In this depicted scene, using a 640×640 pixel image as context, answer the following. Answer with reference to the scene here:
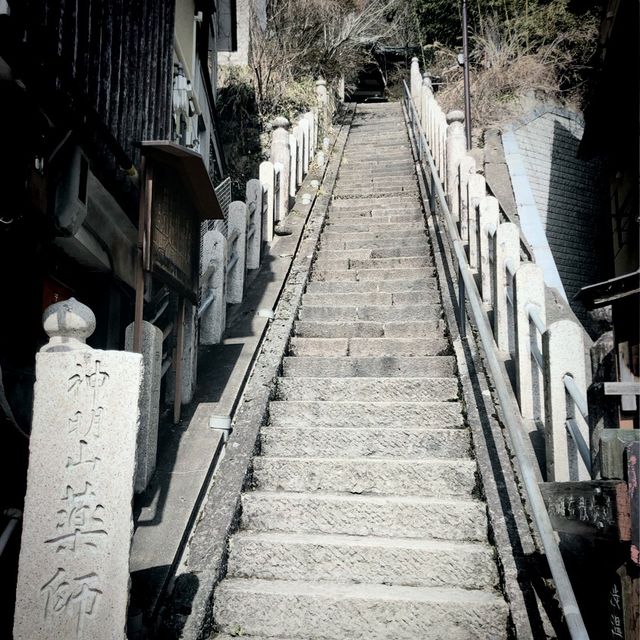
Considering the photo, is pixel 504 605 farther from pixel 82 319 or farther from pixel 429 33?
pixel 429 33

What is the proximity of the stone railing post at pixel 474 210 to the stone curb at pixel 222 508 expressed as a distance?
233 cm

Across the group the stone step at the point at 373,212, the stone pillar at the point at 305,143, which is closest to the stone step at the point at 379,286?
the stone step at the point at 373,212

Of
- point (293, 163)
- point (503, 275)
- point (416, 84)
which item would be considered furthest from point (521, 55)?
point (503, 275)

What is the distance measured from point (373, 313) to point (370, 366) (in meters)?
1.05

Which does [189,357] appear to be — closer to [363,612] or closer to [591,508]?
[363,612]

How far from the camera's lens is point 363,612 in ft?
10.3

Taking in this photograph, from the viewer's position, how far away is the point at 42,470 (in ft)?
8.84

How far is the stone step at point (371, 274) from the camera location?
7.00m

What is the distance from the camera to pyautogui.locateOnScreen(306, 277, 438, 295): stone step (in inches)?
261

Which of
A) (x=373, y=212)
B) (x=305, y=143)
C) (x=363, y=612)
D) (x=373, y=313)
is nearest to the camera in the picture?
(x=363, y=612)

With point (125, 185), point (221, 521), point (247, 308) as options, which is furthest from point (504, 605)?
point (125, 185)

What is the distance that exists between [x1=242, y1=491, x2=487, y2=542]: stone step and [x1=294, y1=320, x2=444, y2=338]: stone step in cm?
228

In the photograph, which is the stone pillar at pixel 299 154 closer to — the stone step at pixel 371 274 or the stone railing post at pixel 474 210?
the stone step at pixel 371 274

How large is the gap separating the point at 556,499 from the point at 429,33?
2194cm
